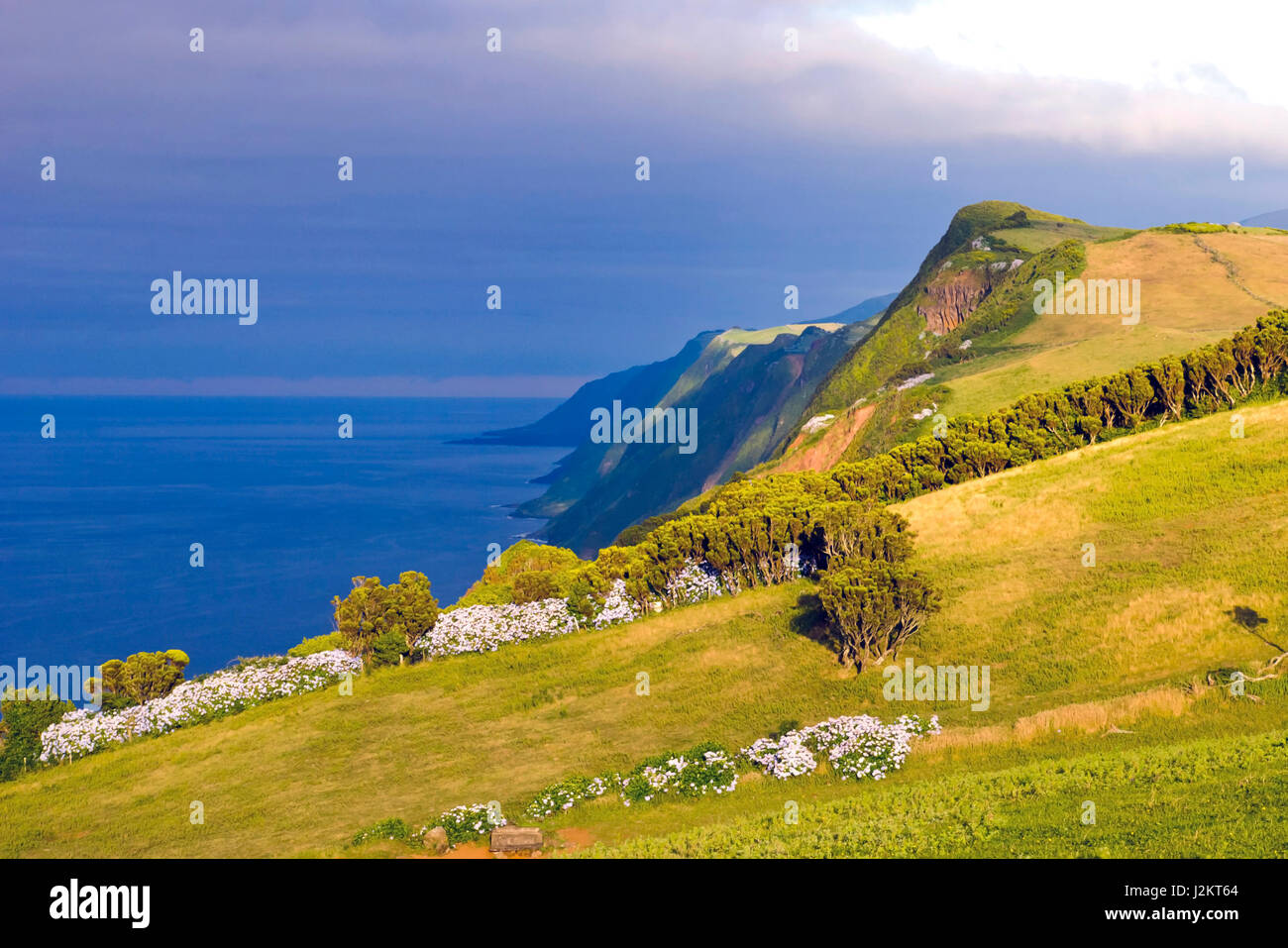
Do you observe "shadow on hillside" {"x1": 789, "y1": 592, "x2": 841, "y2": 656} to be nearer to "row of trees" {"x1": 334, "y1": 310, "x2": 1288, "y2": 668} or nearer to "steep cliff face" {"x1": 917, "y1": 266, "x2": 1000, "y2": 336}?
"row of trees" {"x1": 334, "y1": 310, "x2": 1288, "y2": 668}

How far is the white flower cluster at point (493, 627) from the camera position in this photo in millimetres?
44719

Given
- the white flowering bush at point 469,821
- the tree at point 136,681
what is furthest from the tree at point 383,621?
the white flowering bush at point 469,821

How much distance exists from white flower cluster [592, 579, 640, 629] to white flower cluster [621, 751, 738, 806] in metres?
15.8

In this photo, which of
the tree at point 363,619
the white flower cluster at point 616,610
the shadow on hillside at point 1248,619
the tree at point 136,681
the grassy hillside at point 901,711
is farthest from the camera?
the white flower cluster at point 616,610

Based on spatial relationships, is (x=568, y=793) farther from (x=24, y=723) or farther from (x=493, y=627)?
(x=24, y=723)

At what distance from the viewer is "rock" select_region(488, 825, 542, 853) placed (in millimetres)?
25094

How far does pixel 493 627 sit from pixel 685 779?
18.1 m

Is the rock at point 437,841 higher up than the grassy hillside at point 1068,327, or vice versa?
the grassy hillside at point 1068,327

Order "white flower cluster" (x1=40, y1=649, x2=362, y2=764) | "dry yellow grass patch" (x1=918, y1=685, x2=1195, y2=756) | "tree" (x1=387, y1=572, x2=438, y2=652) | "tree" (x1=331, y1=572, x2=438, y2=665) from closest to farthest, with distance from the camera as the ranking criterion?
"dry yellow grass patch" (x1=918, y1=685, x2=1195, y2=756)
"white flower cluster" (x1=40, y1=649, x2=362, y2=764)
"tree" (x1=331, y1=572, x2=438, y2=665)
"tree" (x1=387, y1=572, x2=438, y2=652)

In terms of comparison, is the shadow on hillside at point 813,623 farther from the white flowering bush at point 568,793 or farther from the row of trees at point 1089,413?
the row of trees at point 1089,413

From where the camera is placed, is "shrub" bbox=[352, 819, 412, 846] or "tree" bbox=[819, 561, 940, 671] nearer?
"shrub" bbox=[352, 819, 412, 846]

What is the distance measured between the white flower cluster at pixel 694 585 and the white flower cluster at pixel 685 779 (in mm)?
17493

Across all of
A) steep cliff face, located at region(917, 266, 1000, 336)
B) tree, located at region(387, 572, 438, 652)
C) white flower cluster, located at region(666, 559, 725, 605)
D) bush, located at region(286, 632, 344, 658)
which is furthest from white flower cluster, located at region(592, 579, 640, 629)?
steep cliff face, located at region(917, 266, 1000, 336)

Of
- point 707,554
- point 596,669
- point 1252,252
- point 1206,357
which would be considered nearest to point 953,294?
point 1252,252
